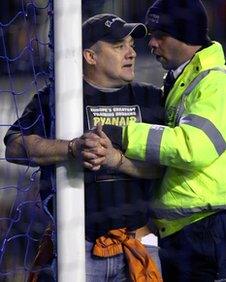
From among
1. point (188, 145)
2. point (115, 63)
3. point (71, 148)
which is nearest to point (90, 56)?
point (115, 63)

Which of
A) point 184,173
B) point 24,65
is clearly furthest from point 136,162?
point 24,65

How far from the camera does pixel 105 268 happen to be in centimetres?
237

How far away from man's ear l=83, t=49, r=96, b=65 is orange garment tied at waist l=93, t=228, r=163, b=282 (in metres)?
0.46

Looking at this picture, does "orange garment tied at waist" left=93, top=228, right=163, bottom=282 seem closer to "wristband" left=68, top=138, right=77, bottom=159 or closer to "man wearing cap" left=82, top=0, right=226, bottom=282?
"man wearing cap" left=82, top=0, right=226, bottom=282

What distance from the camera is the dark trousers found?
2264 millimetres

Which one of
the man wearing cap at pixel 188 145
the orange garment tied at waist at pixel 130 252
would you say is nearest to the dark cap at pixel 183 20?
the man wearing cap at pixel 188 145

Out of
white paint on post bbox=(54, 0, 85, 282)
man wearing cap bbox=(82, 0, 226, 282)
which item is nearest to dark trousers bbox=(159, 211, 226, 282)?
man wearing cap bbox=(82, 0, 226, 282)

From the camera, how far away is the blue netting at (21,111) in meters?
2.50

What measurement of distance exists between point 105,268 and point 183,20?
27.2 inches

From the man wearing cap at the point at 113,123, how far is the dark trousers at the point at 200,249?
7 cm

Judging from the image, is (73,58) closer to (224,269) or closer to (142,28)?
(142,28)

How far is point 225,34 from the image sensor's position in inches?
126

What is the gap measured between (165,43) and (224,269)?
611 millimetres

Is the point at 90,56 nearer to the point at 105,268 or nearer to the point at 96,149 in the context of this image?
the point at 96,149
